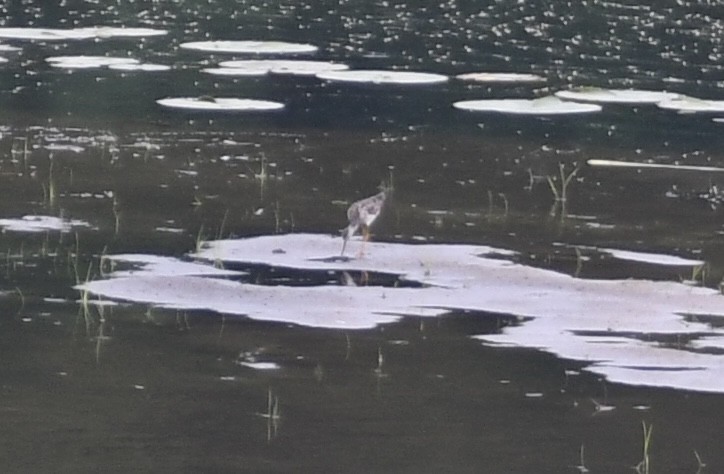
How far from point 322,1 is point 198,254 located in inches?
807

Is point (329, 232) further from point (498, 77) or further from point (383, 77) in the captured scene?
point (498, 77)

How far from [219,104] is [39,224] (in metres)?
6.01

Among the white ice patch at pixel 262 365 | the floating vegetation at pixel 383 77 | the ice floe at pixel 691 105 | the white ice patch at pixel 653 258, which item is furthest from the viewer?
the floating vegetation at pixel 383 77

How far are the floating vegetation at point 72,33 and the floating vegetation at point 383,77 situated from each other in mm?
4263

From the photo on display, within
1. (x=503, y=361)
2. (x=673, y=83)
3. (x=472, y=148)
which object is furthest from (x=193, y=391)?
(x=673, y=83)

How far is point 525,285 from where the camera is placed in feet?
29.6

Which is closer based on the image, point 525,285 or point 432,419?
point 432,419

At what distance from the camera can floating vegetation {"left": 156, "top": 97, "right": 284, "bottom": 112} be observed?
1602 centimetres

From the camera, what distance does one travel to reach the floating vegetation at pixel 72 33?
21.8 meters

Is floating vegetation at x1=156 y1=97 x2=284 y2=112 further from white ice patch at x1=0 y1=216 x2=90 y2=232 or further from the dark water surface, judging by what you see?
white ice patch at x1=0 y1=216 x2=90 y2=232

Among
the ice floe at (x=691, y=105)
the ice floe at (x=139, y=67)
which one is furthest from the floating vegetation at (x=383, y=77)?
the ice floe at (x=691, y=105)

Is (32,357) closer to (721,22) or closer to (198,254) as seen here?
(198,254)

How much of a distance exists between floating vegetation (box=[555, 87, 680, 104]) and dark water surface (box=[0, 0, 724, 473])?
0.40 m

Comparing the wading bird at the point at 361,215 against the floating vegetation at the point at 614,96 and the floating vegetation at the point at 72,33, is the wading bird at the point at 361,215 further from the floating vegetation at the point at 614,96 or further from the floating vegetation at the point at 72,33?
the floating vegetation at the point at 72,33
